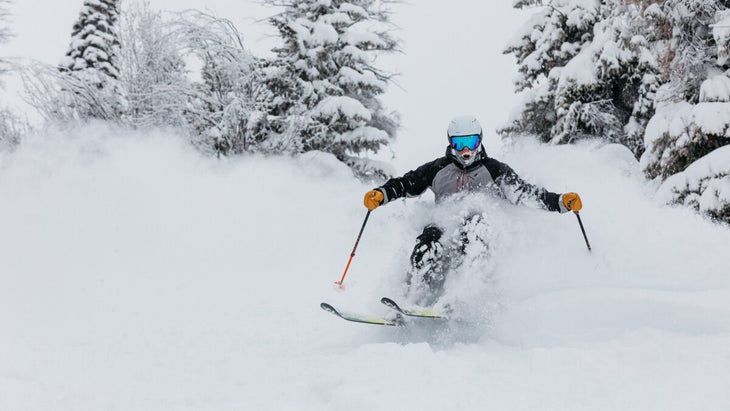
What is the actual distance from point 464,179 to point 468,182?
0.05 m

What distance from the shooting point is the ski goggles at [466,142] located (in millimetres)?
5523

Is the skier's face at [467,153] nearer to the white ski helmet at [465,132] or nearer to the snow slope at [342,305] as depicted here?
the white ski helmet at [465,132]

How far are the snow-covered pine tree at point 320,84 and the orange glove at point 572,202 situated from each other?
860cm

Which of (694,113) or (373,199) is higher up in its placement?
(694,113)

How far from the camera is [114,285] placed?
6.89m

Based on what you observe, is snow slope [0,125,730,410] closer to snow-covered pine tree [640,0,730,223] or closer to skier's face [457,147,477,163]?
skier's face [457,147,477,163]

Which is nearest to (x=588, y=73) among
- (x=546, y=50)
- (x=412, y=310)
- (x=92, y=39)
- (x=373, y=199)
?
(x=546, y=50)

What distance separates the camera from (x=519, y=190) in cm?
552

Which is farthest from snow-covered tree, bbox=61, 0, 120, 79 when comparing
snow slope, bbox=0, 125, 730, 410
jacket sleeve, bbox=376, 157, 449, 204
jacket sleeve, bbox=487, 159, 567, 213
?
jacket sleeve, bbox=487, 159, 567, 213

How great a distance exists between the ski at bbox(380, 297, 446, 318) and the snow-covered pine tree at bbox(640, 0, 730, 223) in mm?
4529

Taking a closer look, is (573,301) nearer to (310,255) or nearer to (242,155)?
(310,255)

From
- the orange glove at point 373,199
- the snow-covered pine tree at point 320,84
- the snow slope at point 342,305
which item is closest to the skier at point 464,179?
the orange glove at point 373,199

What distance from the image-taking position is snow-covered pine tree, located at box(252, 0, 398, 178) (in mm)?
13289

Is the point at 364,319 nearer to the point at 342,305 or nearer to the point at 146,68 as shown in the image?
the point at 342,305
